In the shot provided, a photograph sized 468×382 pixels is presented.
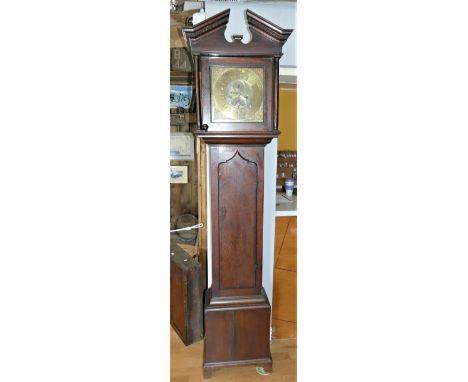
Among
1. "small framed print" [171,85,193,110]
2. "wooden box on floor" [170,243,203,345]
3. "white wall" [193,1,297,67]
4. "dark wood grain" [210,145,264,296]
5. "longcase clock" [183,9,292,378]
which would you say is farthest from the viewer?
"small framed print" [171,85,193,110]

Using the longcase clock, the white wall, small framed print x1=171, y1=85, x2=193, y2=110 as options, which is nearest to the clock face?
the longcase clock

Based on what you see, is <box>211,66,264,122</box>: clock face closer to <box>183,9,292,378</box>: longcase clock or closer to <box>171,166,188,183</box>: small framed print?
<box>183,9,292,378</box>: longcase clock

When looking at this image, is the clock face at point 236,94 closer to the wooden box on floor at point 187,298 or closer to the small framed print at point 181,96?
the wooden box on floor at point 187,298

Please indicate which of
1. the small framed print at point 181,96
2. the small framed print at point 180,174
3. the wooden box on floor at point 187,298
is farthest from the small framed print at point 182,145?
the wooden box on floor at point 187,298

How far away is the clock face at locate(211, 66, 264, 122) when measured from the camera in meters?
1.31

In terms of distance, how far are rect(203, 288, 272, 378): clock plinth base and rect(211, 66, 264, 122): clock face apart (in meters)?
0.78
